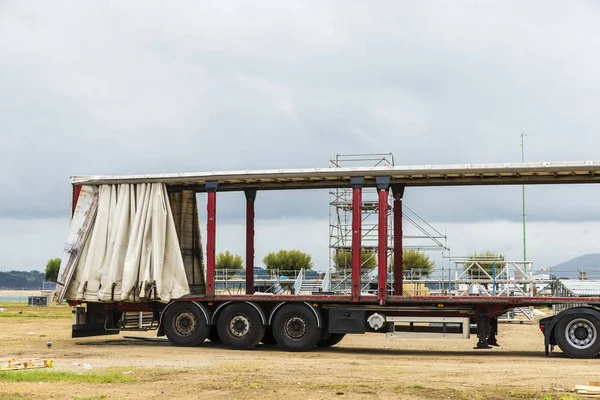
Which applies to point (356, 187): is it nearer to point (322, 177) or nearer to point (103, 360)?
point (322, 177)

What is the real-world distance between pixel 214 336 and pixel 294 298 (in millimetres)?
2861

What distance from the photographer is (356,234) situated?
21.6 m

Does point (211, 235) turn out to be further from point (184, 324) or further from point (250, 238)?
point (250, 238)

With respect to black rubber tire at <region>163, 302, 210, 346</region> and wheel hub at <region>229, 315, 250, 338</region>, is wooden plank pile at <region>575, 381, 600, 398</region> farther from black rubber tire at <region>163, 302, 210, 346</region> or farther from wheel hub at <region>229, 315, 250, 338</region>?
black rubber tire at <region>163, 302, 210, 346</region>

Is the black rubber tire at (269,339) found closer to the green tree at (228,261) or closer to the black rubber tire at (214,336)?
the black rubber tire at (214,336)

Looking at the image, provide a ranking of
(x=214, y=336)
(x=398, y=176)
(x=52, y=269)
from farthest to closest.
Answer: (x=52, y=269) < (x=214, y=336) < (x=398, y=176)

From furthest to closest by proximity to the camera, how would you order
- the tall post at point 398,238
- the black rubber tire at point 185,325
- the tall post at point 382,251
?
the tall post at point 398,238 < the black rubber tire at point 185,325 < the tall post at point 382,251

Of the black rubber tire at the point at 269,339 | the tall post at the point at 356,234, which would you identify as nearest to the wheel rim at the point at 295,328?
the black rubber tire at the point at 269,339

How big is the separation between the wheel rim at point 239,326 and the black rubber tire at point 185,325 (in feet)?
2.20

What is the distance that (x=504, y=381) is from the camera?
15.2 meters

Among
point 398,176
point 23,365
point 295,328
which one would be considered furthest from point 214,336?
point 23,365

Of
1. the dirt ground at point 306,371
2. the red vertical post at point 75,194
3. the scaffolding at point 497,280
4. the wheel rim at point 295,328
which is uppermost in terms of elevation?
the red vertical post at point 75,194

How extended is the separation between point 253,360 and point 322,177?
5320 millimetres

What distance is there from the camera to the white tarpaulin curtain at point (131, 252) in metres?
22.5
